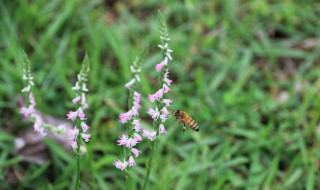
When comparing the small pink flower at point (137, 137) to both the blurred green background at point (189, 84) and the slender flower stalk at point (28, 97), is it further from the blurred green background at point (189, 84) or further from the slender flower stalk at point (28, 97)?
the blurred green background at point (189, 84)

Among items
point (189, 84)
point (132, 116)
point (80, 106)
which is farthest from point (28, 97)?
point (189, 84)

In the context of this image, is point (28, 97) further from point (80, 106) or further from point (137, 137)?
point (137, 137)

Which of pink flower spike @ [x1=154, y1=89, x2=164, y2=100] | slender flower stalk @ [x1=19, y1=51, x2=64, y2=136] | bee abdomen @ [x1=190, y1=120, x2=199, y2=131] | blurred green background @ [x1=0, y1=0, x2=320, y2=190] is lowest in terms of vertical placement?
pink flower spike @ [x1=154, y1=89, x2=164, y2=100]

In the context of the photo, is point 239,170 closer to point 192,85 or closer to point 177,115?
point 192,85

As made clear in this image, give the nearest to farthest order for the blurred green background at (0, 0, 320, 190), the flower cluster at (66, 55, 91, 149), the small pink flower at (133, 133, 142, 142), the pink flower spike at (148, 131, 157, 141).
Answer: the flower cluster at (66, 55, 91, 149)
the small pink flower at (133, 133, 142, 142)
the pink flower spike at (148, 131, 157, 141)
the blurred green background at (0, 0, 320, 190)

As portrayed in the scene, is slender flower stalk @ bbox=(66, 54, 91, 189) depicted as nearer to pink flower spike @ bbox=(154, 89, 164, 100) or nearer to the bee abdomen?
pink flower spike @ bbox=(154, 89, 164, 100)

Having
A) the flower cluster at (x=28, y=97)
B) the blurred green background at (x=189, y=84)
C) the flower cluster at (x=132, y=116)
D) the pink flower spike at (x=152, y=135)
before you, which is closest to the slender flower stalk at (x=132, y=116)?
the flower cluster at (x=132, y=116)

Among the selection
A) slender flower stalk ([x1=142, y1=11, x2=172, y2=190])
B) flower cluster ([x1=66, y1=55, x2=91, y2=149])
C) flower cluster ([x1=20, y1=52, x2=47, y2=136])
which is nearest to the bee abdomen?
slender flower stalk ([x1=142, y1=11, x2=172, y2=190])

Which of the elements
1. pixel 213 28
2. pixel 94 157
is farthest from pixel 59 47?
pixel 213 28
